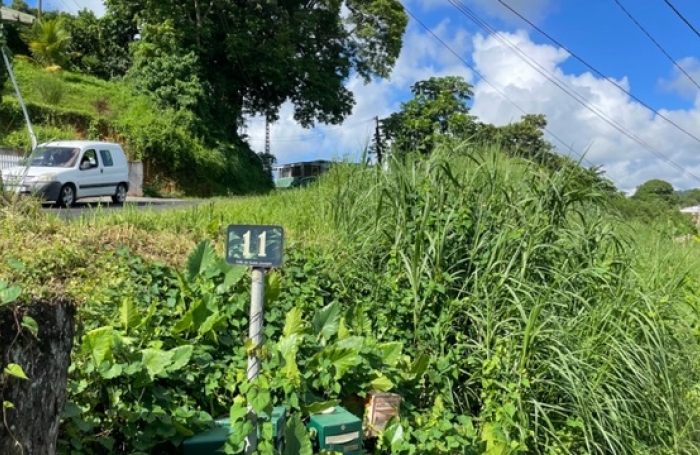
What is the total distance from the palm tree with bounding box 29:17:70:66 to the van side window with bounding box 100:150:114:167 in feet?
45.2

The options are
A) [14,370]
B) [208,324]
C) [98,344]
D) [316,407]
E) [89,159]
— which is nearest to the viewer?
[14,370]

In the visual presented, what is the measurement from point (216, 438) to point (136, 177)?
1934 cm

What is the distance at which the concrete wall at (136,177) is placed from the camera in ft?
67.7

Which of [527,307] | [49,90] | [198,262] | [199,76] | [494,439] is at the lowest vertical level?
[494,439]

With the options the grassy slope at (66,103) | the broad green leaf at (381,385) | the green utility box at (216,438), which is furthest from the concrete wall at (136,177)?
the green utility box at (216,438)

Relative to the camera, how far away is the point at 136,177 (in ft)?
68.1

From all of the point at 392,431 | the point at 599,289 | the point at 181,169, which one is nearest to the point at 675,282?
the point at 599,289

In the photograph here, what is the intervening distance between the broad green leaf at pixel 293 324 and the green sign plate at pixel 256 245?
78cm

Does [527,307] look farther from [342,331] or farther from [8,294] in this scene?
[8,294]

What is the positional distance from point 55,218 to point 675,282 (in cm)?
516

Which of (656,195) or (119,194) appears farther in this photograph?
(656,195)

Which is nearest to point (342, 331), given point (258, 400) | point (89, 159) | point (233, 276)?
point (233, 276)

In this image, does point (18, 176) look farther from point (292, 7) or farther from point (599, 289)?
point (292, 7)

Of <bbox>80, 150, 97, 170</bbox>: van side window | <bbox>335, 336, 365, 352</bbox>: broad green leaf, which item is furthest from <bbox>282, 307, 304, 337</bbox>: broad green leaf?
<bbox>80, 150, 97, 170</bbox>: van side window
